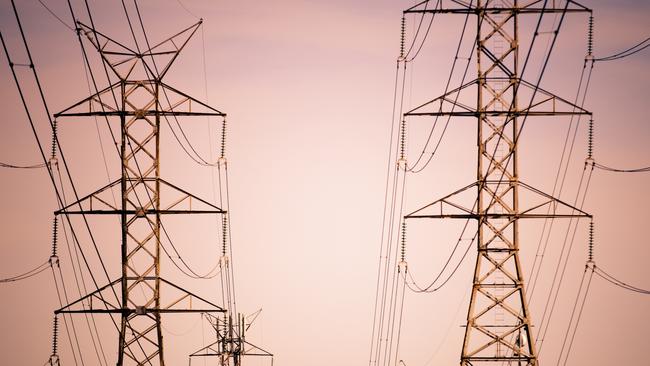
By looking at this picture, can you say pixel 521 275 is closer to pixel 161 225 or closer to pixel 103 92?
pixel 161 225

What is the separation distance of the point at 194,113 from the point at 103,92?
343 cm

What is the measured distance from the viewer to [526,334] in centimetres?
4194

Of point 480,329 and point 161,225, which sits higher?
point 161,225

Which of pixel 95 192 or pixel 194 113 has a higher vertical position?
pixel 194 113

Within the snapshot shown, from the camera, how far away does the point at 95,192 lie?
1682 inches

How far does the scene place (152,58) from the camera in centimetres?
4222

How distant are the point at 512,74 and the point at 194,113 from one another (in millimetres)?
11998

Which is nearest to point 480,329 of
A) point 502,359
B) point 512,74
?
point 502,359

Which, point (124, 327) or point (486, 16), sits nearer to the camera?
point (124, 327)

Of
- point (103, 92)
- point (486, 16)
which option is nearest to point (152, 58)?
point (103, 92)

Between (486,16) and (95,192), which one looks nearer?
(95,192)

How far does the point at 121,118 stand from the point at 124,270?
18.6ft

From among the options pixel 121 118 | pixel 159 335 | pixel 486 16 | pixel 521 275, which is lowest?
pixel 159 335

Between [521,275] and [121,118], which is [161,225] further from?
[521,275]
